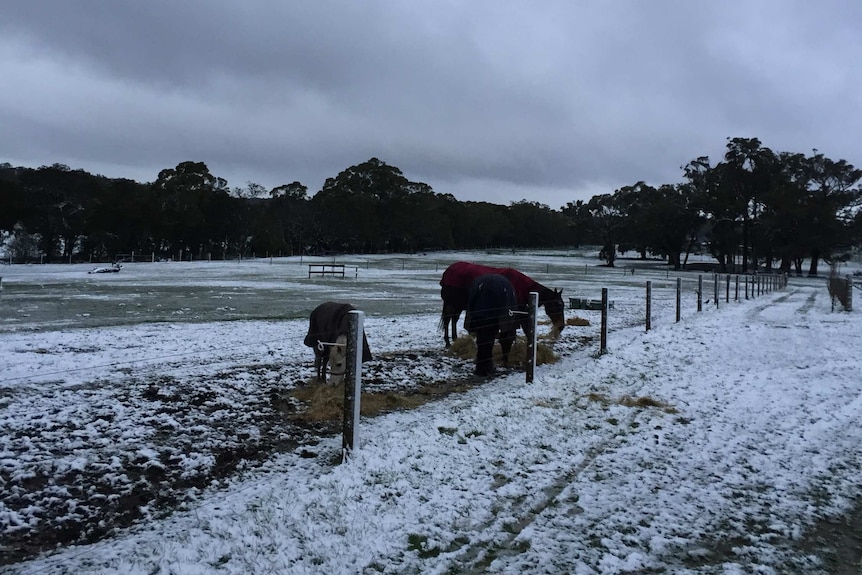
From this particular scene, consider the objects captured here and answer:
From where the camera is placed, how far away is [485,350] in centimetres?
898

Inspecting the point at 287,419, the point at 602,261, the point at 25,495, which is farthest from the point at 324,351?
the point at 602,261

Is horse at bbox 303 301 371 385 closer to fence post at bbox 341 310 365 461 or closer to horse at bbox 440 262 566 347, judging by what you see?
fence post at bbox 341 310 365 461

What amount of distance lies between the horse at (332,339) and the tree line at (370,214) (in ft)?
194

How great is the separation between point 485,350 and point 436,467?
4187mm

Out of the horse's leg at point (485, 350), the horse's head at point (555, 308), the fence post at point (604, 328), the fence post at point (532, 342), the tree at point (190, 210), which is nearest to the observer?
the fence post at point (532, 342)

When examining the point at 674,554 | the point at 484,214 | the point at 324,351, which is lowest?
the point at 674,554

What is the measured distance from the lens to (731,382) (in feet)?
26.6

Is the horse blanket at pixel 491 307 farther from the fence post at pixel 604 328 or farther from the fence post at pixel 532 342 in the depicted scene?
the fence post at pixel 604 328

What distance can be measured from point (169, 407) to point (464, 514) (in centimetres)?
389

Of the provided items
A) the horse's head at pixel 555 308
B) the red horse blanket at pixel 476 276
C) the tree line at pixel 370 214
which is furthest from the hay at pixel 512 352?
the tree line at pixel 370 214

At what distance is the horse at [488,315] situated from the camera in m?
8.86

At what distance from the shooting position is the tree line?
5994 centimetres

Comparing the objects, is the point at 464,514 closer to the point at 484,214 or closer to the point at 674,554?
the point at 674,554

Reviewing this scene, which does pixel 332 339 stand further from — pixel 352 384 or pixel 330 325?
pixel 352 384
